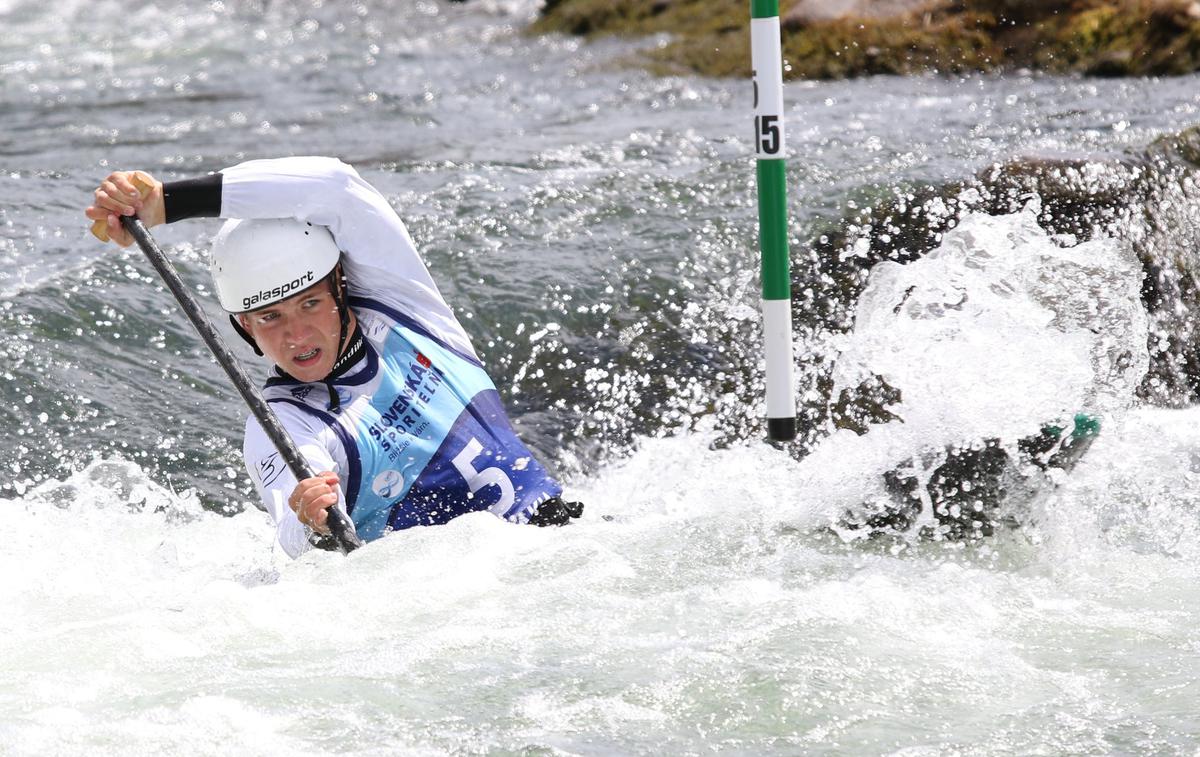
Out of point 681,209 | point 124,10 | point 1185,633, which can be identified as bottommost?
point 1185,633

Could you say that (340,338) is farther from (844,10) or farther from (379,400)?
(844,10)

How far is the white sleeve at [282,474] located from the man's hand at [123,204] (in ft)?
2.21

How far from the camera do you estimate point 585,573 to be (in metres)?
4.35

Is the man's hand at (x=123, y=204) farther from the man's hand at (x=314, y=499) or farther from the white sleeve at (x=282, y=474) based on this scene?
the man's hand at (x=314, y=499)

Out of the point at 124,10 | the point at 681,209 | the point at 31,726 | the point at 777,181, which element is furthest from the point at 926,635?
the point at 124,10

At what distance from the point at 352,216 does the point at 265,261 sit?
359 mm

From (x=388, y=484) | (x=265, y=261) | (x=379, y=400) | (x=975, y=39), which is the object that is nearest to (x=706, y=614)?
(x=388, y=484)

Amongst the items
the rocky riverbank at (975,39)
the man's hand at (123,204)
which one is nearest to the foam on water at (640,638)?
the man's hand at (123,204)

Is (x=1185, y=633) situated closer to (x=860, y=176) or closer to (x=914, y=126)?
(x=860, y=176)

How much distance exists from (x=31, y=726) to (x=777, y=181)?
2459 millimetres

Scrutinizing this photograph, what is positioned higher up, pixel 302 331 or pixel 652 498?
pixel 302 331

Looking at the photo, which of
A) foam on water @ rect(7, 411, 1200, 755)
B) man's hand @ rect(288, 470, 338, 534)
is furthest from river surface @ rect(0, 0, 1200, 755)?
man's hand @ rect(288, 470, 338, 534)

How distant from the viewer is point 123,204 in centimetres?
434

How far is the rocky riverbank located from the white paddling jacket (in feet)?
22.7
